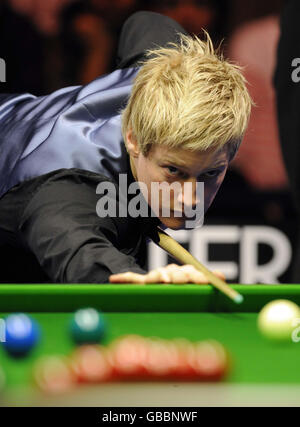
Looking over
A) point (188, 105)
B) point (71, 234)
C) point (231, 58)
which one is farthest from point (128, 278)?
point (231, 58)

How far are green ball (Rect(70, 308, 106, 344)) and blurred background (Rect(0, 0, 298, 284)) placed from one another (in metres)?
3.54

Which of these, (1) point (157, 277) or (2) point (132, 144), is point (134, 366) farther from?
(2) point (132, 144)

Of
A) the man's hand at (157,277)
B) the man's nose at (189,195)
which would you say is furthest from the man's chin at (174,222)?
the man's hand at (157,277)

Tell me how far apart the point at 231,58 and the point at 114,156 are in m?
2.75

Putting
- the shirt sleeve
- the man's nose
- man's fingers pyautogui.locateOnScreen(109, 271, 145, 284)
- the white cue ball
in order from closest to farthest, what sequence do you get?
the white cue ball < man's fingers pyautogui.locateOnScreen(109, 271, 145, 284) < the shirt sleeve < the man's nose

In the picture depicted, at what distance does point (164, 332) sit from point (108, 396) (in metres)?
0.51

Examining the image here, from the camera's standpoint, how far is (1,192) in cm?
301

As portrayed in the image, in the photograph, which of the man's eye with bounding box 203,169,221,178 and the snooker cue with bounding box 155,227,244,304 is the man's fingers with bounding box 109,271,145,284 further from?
the man's eye with bounding box 203,169,221,178

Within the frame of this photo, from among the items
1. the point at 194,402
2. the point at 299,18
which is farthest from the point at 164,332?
the point at 299,18

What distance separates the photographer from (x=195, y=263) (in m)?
2.60

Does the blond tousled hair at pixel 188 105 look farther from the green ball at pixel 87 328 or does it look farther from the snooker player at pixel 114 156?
the green ball at pixel 87 328

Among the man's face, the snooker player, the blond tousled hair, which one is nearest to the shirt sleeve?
the snooker player

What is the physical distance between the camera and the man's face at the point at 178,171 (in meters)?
2.74

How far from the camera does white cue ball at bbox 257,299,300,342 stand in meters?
2.00
